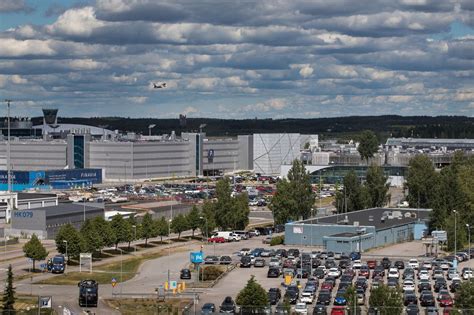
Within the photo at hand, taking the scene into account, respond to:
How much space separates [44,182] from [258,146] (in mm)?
A: 46416

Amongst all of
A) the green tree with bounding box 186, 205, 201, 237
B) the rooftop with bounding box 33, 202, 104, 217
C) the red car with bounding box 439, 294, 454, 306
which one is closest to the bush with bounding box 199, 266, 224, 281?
the red car with bounding box 439, 294, 454, 306

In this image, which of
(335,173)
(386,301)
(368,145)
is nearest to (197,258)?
(386,301)

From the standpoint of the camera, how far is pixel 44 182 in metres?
123

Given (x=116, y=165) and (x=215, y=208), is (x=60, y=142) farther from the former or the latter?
(x=215, y=208)

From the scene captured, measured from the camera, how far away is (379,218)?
69500 millimetres

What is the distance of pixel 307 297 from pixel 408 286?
5.32 meters

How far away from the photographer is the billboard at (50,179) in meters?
122

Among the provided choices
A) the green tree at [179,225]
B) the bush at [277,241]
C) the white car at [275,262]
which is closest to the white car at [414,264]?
the white car at [275,262]

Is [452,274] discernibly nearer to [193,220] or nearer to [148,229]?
[148,229]

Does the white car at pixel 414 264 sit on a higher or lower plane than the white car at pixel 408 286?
lower

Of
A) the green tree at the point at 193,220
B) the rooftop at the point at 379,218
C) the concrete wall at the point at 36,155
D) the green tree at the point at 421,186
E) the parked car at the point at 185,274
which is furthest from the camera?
the concrete wall at the point at 36,155

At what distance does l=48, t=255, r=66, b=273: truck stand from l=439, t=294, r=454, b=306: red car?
19528 mm

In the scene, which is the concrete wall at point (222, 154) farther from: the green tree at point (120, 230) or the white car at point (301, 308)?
the white car at point (301, 308)

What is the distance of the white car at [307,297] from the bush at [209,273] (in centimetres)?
760
